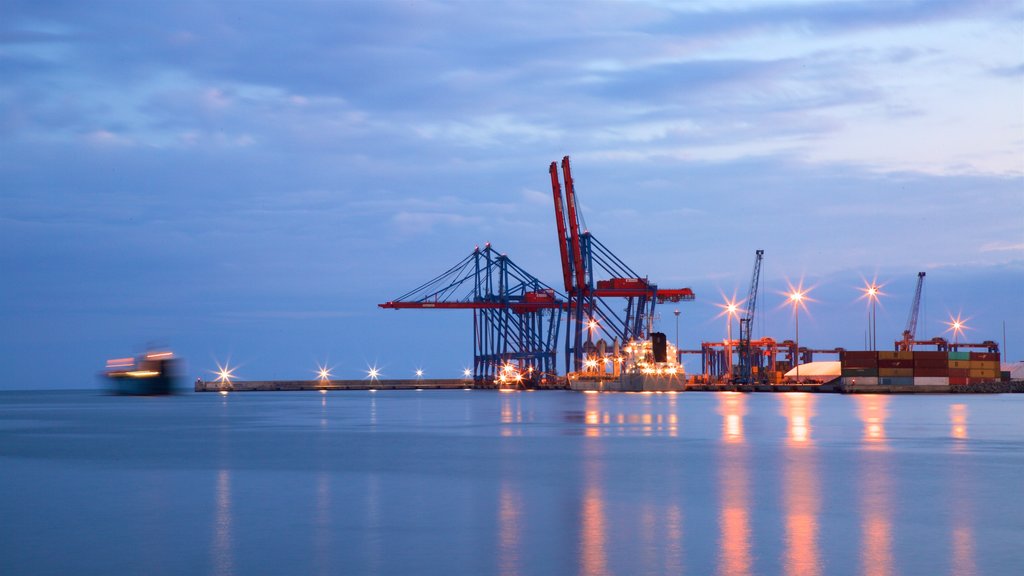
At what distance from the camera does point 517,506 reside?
77.7ft

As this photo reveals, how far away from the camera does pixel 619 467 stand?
33.0m

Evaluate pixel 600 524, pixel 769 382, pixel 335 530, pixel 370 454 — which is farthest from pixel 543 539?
pixel 769 382

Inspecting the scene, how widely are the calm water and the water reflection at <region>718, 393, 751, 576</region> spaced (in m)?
0.07

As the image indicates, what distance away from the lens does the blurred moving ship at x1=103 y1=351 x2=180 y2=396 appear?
153125mm

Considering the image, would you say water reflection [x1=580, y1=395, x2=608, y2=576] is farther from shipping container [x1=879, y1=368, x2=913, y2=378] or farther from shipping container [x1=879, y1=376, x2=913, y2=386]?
shipping container [x1=879, y1=368, x2=913, y2=378]

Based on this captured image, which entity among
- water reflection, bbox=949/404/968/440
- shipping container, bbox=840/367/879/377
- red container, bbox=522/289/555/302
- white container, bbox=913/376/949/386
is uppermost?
red container, bbox=522/289/555/302

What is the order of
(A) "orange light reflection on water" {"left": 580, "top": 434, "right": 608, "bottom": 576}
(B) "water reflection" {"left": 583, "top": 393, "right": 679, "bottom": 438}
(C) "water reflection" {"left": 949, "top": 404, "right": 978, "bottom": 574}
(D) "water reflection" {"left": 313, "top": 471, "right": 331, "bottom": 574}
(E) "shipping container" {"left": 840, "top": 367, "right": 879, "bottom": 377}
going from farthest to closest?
(E) "shipping container" {"left": 840, "top": 367, "right": 879, "bottom": 377}, (B) "water reflection" {"left": 583, "top": 393, "right": 679, "bottom": 438}, (D) "water reflection" {"left": 313, "top": 471, "right": 331, "bottom": 574}, (C) "water reflection" {"left": 949, "top": 404, "right": 978, "bottom": 574}, (A) "orange light reflection on water" {"left": 580, "top": 434, "right": 608, "bottom": 576}

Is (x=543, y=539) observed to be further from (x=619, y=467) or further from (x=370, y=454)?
→ (x=370, y=454)

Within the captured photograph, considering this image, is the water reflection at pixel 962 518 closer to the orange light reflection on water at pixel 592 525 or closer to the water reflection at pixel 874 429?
the water reflection at pixel 874 429

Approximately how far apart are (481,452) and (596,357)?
12417 cm

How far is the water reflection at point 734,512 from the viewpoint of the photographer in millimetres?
16734

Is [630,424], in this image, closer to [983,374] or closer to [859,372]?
[859,372]

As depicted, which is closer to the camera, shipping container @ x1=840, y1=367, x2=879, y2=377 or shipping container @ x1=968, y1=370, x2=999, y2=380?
shipping container @ x1=840, y1=367, x2=879, y2=377

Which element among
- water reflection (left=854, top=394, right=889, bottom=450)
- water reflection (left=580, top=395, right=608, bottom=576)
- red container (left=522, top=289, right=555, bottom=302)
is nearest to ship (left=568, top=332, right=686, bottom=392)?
red container (left=522, top=289, right=555, bottom=302)
